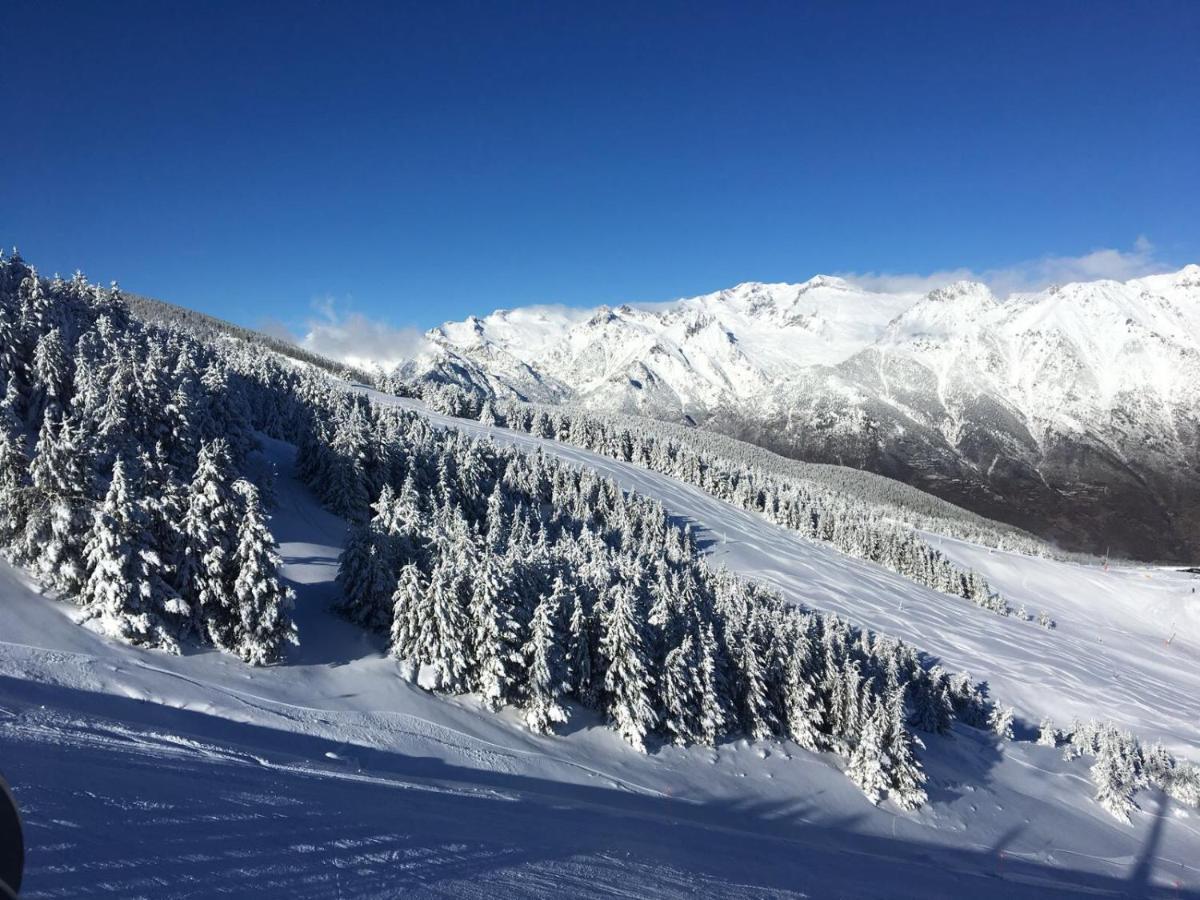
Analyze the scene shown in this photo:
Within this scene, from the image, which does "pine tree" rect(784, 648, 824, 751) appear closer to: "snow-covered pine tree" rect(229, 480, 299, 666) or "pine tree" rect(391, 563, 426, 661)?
"pine tree" rect(391, 563, 426, 661)

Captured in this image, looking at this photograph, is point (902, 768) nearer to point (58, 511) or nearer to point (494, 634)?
point (494, 634)

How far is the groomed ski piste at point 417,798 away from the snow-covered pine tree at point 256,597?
4.08 feet

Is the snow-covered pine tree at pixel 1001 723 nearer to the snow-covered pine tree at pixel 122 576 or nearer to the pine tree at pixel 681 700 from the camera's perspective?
the pine tree at pixel 681 700

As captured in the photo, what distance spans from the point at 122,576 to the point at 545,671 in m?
19.3

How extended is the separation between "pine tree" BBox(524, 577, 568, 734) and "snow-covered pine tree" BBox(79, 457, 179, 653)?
53.6ft

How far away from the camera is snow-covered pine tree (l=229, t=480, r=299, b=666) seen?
28.6 meters

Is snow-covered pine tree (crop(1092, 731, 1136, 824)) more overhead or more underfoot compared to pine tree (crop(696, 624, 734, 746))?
more underfoot

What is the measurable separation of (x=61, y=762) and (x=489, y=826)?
8.38 m

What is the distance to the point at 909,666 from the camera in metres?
57.7

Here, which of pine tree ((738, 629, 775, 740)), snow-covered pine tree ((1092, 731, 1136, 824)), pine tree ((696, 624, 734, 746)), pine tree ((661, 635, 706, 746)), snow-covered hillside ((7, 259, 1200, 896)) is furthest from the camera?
snow-covered pine tree ((1092, 731, 1136, 824))

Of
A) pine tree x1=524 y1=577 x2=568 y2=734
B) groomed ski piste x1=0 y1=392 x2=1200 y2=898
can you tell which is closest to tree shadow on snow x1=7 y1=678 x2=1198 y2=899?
groomed ski piste x1=0 y1=392 x2=1200 y2=898

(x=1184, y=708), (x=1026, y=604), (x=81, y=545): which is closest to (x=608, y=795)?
(x=81, y=545)

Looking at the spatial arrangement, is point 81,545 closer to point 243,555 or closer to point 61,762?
point 243,555

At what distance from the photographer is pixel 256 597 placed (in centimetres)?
2864
